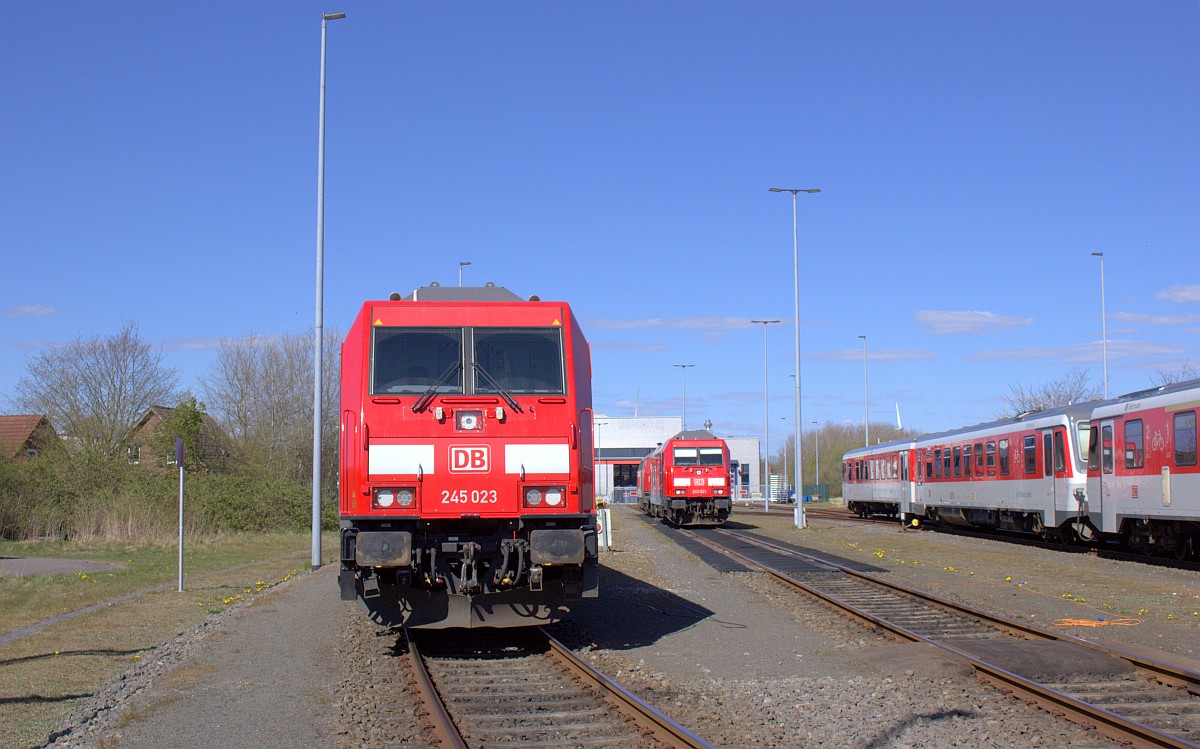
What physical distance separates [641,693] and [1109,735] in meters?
3.33

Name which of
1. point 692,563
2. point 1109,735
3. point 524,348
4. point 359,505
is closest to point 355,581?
point 359,505

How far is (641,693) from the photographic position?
8.48 metres

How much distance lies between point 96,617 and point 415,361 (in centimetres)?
686

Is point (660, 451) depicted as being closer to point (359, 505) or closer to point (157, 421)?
point (157, 421)

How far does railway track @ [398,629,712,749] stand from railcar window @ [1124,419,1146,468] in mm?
13527

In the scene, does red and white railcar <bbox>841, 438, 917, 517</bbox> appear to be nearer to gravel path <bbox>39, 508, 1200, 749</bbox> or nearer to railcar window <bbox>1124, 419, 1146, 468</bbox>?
railcar window <bbox>1124, 419, 1146, 468</bbox>

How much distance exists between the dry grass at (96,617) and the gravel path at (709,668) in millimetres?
387

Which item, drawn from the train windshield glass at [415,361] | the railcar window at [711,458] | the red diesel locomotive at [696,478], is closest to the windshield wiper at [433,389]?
the train windshield glass at [415,361]

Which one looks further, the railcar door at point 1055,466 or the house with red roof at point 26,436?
the house with red roof at point 26,436

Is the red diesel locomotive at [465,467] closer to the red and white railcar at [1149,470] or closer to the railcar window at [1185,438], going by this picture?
the railcar window at [1185,438]

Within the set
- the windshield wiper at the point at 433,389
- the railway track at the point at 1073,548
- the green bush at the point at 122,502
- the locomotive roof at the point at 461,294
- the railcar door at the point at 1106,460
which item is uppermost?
the locomotive roof at the point at 461,294

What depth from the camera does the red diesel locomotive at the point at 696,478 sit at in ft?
121

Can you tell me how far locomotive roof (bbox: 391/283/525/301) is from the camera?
10992 millimetres

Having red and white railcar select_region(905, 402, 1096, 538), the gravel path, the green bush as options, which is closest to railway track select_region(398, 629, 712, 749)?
the gravel path
